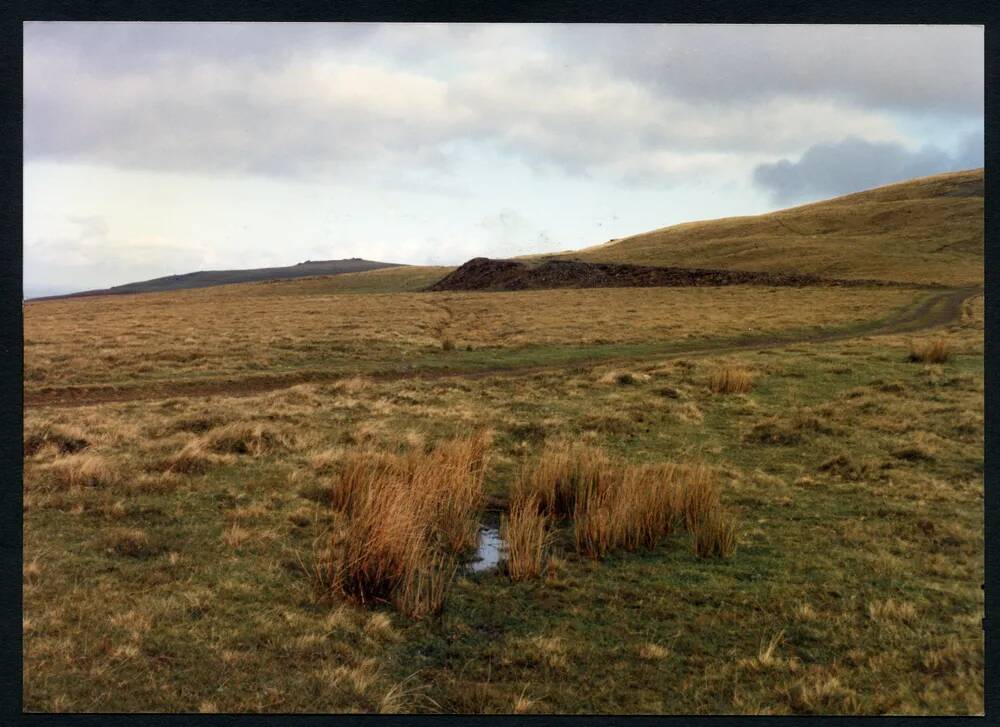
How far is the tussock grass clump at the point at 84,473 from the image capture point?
969 cm

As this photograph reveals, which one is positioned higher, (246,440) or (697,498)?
(246,440)

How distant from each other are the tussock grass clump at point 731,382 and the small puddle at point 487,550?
10.6 m

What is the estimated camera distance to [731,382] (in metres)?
17.9

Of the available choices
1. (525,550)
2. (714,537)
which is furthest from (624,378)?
(525,550)

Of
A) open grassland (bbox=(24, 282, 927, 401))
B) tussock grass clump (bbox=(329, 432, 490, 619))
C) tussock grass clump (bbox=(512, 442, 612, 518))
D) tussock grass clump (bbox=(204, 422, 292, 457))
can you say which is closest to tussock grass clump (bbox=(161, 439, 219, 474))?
tussock grass clump (bbox=(204, 422, 292, 457))

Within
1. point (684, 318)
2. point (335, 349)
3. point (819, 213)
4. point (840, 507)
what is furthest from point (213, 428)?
point (819, 213)

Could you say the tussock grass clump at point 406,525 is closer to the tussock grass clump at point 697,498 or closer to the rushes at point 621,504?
the rushes at point 621,504

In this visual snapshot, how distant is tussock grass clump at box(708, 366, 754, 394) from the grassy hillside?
42.4 meters

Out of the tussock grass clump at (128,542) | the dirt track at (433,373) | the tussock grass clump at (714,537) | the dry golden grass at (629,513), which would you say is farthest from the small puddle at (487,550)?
the dirt track at (433,373)

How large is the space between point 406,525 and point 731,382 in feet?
42.3

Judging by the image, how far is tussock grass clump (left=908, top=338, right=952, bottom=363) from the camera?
65.6ft

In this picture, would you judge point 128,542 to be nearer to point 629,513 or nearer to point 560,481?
point 560,481

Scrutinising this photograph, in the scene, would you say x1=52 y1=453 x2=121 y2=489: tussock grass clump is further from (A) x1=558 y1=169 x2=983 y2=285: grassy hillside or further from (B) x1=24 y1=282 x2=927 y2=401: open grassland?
(A) x1=558 y1=169 x2=983 y2=285: grassy hillside
